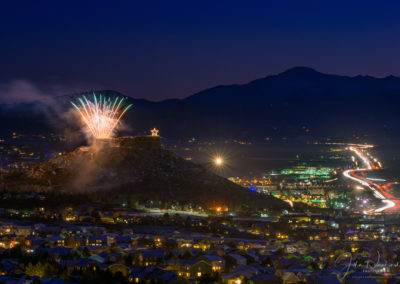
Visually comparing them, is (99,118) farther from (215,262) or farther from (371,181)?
(371,181)

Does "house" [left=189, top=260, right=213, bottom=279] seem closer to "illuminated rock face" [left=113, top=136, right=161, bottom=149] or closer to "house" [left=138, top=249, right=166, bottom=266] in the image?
"house" [left=138, top=249, right=166, bottom=266]

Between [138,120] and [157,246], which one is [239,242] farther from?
[138,120]

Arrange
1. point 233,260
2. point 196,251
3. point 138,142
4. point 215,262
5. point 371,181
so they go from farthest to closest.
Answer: point 371,181 < point 138,142 < point 196,251 < point 233,260 < point 215,262

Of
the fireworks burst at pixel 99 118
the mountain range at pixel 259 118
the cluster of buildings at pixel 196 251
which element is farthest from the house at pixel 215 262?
the mountain range at pixel 259 118

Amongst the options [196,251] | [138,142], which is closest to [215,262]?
[196,251]

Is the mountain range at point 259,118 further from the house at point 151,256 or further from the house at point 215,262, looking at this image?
the house at point 215,262
